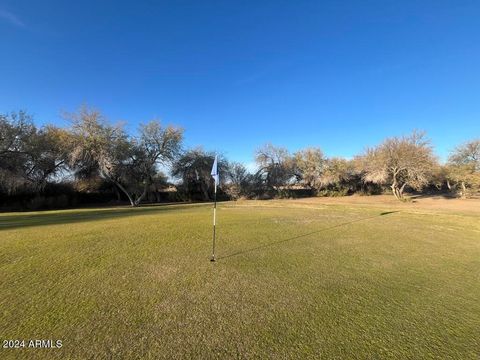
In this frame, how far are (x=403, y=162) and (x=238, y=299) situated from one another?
31.5 meters

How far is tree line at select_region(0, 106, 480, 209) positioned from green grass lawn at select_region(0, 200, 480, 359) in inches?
792

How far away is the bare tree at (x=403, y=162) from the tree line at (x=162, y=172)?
0.34 ft

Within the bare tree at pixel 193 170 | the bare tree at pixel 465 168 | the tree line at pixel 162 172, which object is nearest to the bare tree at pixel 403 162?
Result: the tree line at pixel 162 172

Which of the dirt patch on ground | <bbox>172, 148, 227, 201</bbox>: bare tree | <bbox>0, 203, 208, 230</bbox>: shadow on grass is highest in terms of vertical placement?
<bbox>172, 148, 227, 201</bbox>: bare tree

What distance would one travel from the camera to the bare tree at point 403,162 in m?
28.6

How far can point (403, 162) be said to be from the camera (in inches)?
1145

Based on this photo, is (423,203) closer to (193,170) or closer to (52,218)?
(193,170)

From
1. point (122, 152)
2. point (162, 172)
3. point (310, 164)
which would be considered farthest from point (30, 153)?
point (310, 164)

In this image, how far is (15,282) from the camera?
179 inches

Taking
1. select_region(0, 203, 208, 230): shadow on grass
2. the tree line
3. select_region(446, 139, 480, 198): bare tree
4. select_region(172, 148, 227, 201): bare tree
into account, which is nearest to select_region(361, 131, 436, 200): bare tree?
the tree line

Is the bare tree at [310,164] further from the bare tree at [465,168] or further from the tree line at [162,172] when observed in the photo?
the bare tree at [465,168]

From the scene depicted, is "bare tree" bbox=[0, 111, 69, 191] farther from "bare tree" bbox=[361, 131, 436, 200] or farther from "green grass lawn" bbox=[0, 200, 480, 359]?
"bare tree" bbox=[361, 131, 436, 200]

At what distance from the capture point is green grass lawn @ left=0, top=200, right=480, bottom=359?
2955 mm

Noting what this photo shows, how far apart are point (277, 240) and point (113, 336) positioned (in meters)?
6.13
